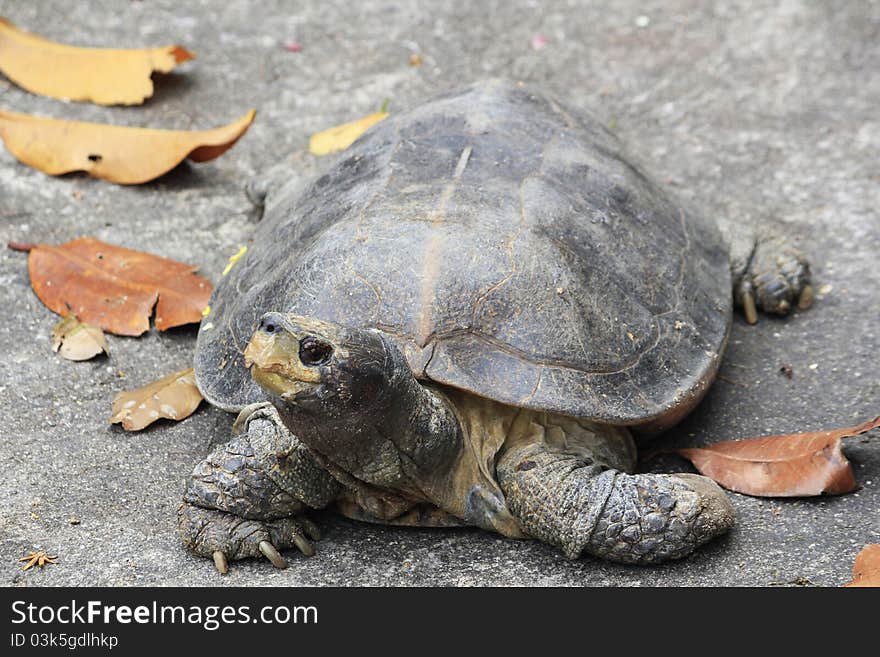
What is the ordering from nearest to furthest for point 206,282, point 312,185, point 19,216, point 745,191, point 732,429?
point 732,429 → point 312,185 → point 206,282 → point 19,216 → point 745,191

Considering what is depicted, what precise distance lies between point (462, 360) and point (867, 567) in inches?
50.6

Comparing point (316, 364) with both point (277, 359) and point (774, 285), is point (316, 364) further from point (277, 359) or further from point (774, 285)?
point (774, 285)

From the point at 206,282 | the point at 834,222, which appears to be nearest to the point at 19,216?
the point at 206,282

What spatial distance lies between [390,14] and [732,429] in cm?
408

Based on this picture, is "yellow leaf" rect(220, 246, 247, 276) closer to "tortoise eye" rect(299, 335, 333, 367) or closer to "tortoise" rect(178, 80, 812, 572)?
"tortoise" rect(178, 80, 812, 572)

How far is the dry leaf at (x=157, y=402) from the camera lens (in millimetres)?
4301

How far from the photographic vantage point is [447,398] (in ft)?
12.3

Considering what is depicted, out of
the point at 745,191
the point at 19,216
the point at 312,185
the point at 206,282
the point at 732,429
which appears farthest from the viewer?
the point at 745,191

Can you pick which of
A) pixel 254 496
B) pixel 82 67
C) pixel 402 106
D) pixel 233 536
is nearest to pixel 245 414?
pixel 254 496

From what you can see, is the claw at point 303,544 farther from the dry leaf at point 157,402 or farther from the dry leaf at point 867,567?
the dry leaf at point 867,567

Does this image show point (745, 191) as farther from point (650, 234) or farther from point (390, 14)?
point (390, 14)

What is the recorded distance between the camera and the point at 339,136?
20.0ft

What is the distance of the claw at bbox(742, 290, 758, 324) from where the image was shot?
16.6ft

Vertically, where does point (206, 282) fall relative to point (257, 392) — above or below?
below
